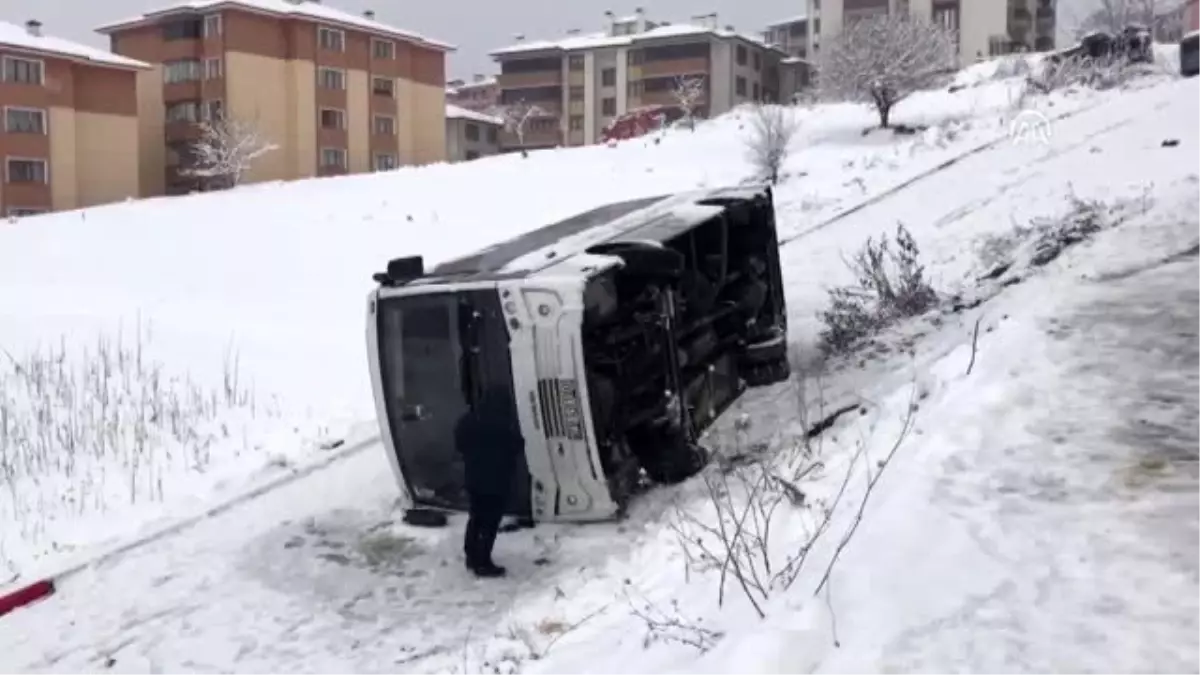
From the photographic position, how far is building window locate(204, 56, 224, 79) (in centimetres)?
5397

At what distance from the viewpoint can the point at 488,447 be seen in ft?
23.1

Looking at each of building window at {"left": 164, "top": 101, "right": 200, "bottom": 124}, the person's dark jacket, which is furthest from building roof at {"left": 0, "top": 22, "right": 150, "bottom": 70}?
the person's dark jacket

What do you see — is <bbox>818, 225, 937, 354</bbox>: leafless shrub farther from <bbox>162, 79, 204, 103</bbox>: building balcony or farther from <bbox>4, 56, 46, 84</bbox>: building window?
<bbox>162, 79, 204, 103</bbox>: building balcony

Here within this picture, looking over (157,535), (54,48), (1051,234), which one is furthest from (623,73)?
(157,535)

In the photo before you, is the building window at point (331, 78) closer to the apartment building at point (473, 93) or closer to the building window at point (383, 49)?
the building window at point (383, 49)

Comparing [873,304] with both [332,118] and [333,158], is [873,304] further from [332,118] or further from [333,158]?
[332,118]

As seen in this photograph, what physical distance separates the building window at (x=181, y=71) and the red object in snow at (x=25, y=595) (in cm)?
5270

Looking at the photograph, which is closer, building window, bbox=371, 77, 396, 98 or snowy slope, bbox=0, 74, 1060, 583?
snowy slope, bbox=0, 74, 1060, 583

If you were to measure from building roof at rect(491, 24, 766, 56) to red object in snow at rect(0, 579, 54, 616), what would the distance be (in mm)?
69317

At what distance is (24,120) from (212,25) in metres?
11.4

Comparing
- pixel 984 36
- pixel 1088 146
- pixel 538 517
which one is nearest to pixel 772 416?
pixel 538 517

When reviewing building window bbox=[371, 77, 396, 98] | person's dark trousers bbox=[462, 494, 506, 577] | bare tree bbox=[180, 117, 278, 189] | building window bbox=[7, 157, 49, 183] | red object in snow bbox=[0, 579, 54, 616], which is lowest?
red object in snow bbox=[0, 579, 54, 616]

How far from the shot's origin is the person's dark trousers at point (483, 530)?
7.08 metres

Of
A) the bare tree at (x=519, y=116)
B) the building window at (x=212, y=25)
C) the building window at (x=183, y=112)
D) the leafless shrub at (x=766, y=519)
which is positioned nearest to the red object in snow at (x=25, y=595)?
the leafless shrub at (x=766, y=519)
